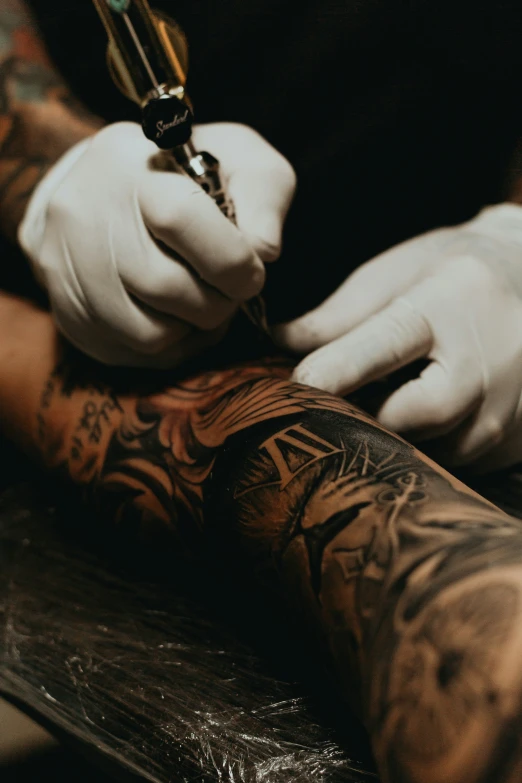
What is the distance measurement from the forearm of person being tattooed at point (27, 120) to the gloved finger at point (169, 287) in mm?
434

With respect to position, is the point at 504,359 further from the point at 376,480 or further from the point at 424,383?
the point at 376,480

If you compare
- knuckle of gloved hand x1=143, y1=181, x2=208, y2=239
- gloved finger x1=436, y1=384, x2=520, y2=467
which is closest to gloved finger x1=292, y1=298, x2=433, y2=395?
gloved finger x1=436, y1=384, x2=520, y2=467

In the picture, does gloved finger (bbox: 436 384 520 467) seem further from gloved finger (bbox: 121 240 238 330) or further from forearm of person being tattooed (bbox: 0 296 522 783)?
gloved finger (bbox: 121 240 238 330)

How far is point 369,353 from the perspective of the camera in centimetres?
86

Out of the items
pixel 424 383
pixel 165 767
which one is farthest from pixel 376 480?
pixel 165 767

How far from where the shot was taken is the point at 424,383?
86 cm

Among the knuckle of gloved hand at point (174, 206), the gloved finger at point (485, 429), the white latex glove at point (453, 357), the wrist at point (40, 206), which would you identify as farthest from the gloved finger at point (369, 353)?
the wrist at point (40, 206)

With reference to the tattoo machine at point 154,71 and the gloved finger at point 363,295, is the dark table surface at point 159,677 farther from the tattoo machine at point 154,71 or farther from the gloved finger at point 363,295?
the tattoo machine at point 154,71

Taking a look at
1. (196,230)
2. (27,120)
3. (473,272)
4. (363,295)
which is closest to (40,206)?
(27,120)

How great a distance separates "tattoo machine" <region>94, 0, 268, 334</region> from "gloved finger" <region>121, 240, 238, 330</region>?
11 cm

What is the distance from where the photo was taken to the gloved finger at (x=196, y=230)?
797 mm

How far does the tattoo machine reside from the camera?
775 mm

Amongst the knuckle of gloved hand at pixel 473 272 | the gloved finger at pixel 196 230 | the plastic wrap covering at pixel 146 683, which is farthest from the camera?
the knuckle of gloved hand at pixel 473 272

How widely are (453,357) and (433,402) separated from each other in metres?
0.07
